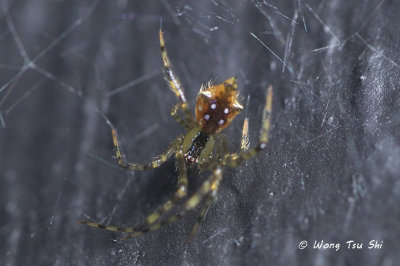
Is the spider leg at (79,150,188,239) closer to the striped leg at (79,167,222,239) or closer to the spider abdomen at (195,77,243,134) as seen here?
the striped leg at (79,167,222,239)

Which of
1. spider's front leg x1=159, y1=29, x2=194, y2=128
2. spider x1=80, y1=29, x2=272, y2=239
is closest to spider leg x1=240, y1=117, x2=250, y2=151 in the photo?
spider x1=80, y1=29, x2=272, y2=239

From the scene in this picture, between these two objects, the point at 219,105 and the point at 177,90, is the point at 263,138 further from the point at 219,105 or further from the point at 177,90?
the point at 177,90

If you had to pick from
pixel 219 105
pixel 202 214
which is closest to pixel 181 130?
pixel 219 105

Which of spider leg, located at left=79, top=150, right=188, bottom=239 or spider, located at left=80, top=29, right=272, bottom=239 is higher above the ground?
spider, located at left=80, top=29, right=272, bottom=239

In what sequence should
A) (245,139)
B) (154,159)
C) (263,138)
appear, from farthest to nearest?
(154,159)
(245,139)
(263,138)

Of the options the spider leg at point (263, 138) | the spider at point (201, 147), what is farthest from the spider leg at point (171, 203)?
the spider leg at point (263, 138)

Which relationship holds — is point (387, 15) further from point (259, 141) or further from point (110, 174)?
point (110, 174)
